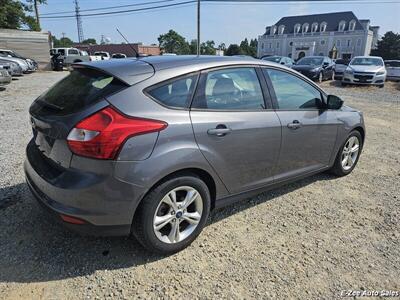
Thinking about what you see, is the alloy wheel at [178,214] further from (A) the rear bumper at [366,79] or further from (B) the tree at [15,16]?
(B) the tree at [15,16]

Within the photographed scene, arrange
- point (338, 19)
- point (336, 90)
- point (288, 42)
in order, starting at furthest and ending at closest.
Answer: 1. point (288, 42)
2. point (338, 19)
3. point (336, 90)

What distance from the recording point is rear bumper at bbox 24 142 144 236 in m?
2.25

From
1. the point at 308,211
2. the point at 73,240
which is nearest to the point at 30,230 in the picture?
the point at 73,240

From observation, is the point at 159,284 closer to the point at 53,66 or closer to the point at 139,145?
the point at 139,145

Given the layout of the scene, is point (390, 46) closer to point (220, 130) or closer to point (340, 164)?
point (340, 164)

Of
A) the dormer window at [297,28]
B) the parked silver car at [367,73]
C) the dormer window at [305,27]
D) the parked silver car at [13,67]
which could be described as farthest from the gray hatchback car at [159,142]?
the dormer window at [297,28]

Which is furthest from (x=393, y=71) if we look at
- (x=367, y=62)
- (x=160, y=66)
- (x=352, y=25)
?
(x=352, y=25)

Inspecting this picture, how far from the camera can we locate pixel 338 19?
236 ft

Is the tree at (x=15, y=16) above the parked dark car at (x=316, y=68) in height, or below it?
above

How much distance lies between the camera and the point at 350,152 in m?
4.54

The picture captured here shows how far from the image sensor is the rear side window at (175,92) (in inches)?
97.7

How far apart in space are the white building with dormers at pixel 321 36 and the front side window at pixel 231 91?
7173 centimetres

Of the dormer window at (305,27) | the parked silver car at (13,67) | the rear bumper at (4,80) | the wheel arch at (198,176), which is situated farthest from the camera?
the dormer window at (305,27)

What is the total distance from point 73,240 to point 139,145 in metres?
1.22
